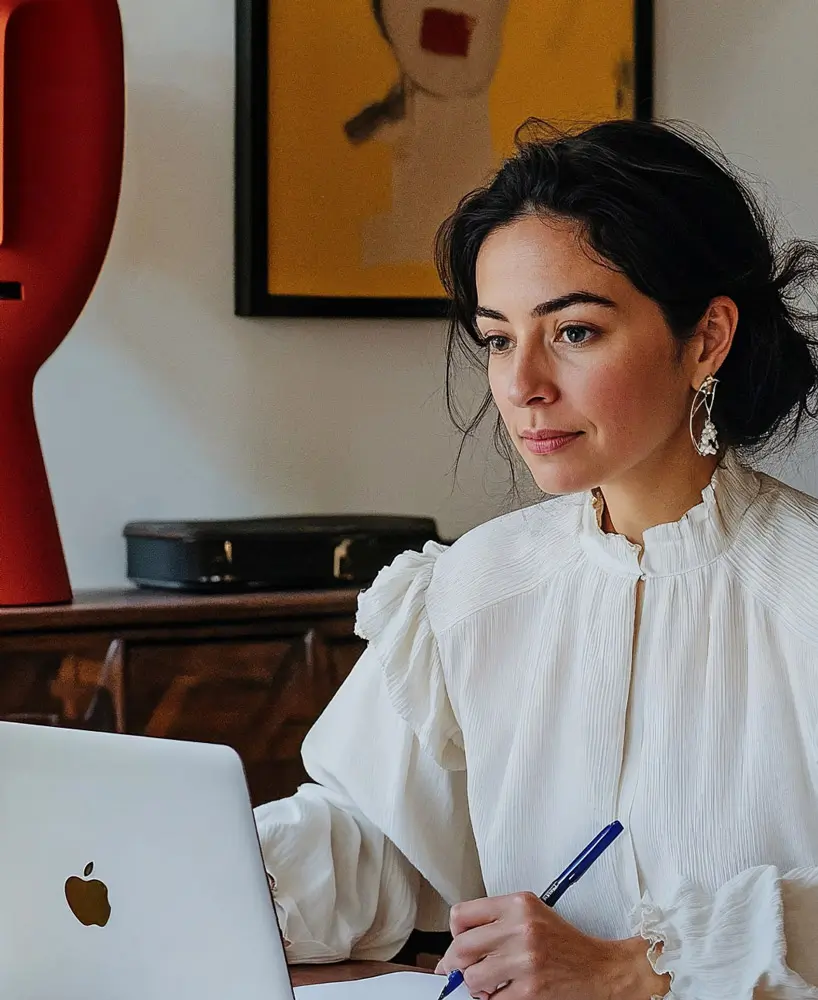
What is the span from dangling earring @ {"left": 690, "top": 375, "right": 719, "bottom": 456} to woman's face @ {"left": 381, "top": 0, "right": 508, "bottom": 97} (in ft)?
3.65

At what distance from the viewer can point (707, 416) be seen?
4.11ft

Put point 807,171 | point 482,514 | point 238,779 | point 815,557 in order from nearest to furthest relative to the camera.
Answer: point 238,779
point 815,557
point 482,514
point 807,171

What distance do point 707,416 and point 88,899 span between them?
0.70 meters

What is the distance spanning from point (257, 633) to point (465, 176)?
89 centimetres

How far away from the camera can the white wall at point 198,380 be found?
2004mm

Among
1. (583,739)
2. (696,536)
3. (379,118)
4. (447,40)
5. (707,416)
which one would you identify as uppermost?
(447,40)

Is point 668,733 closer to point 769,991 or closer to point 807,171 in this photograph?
point 769,991

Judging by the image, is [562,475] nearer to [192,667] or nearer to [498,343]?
[498,343]

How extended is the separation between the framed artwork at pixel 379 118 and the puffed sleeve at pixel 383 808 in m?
0.85

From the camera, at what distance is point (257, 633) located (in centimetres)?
172

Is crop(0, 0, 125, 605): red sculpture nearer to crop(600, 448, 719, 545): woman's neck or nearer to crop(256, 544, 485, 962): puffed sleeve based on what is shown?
crop(256, 544, 485, 962): puffed sleeve

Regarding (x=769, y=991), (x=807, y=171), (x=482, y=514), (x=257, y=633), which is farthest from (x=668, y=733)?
(x=807, y=171)

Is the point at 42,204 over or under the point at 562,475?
over

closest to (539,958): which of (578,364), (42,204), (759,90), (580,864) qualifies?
(580,864)
